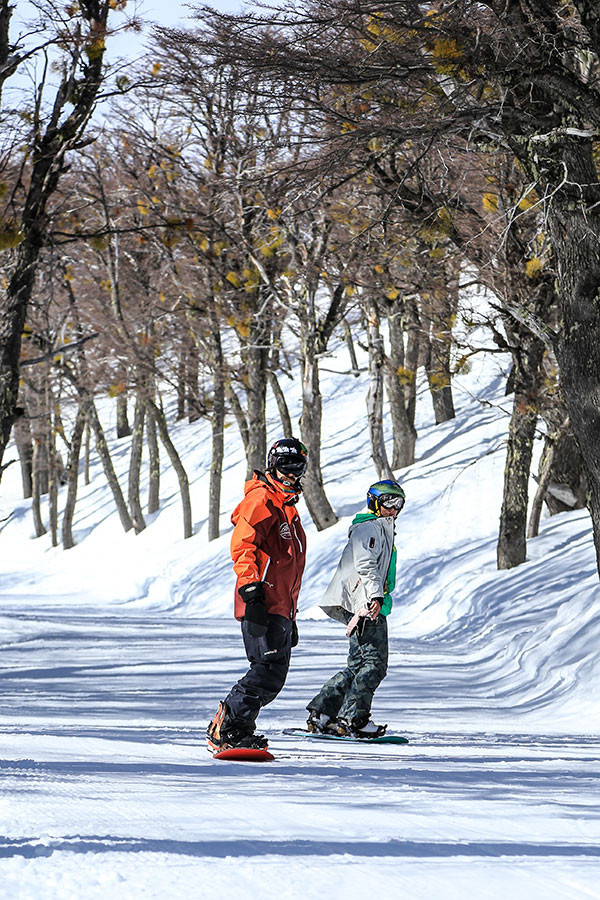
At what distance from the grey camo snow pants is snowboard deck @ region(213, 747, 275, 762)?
1.33 metres

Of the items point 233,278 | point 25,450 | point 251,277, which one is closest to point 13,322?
point 233,278

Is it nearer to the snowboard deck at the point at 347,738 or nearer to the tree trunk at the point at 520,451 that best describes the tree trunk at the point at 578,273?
the snowboard deck at the point at 347,738

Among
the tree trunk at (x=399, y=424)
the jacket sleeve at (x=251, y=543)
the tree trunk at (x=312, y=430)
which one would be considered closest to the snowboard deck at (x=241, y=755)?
the jacket sleeve at (x=251, y=543)

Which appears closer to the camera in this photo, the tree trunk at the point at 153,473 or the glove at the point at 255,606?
the glove at the point at 255,606

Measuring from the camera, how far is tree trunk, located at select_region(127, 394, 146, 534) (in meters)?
34.8

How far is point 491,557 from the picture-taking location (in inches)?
746

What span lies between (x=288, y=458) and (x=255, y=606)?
94 centimetres

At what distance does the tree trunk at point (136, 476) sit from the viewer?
3478 cm

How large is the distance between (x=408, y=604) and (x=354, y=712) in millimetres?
11431

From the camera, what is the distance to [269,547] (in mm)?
6254

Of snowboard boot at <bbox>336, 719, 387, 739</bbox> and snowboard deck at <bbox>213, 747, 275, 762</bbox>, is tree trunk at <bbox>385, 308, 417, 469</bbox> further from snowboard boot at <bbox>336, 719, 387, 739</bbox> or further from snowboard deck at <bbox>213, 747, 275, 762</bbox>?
snowboard deck at <bbox>213, 747, 275, 762</bbox>

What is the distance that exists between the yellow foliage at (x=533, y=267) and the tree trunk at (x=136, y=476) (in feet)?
66.1

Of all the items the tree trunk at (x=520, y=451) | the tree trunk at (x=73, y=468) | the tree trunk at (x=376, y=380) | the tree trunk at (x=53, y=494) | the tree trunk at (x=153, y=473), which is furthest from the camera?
the tree trunk at (x=53, y=494)

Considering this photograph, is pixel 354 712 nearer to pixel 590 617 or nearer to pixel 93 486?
pixel 590 617
